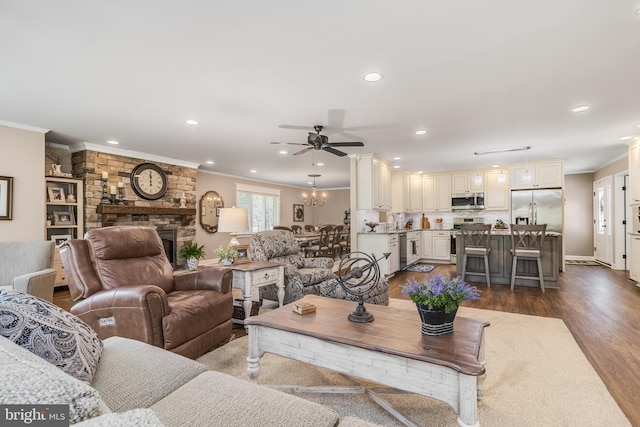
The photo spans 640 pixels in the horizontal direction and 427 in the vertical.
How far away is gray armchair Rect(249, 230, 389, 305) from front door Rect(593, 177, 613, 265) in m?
6.74

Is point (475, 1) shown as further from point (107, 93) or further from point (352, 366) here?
point (107, 93)

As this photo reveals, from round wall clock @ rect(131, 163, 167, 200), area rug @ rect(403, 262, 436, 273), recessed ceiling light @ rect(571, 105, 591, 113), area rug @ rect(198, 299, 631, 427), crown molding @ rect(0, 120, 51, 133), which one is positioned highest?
crown molding @ rect(0, 120, 51, 133)

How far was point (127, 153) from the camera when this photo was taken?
19.2 feet

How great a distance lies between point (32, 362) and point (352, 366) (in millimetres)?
1321

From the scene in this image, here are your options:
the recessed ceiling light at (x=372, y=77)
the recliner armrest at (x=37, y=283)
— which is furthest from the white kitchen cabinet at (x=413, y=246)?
the recliner armrest at (x=37, y=283)

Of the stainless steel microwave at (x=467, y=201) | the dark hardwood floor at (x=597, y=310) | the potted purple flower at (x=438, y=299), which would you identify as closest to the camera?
the potted purple flower at (x=438, y=299)

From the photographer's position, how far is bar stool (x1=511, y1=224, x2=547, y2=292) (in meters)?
4.93

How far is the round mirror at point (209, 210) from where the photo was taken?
7898 millimetres

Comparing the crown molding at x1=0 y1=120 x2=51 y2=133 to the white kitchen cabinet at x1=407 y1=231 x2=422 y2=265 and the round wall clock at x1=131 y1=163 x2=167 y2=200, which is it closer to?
the round wall clock at x1=131 y1=163 x2=167 y2=200

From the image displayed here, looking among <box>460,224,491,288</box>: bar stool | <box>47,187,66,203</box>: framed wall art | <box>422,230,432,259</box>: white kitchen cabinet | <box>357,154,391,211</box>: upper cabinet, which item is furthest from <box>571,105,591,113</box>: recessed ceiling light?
<box>47,187,66,203</box>: framed wall art

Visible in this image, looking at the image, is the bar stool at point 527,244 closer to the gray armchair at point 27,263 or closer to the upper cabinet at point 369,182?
the upper cabinet at point 369,182

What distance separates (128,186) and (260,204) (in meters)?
4.52

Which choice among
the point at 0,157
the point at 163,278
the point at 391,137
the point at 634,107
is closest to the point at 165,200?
the point at 0,157

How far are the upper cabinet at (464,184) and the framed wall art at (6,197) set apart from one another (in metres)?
8.49
